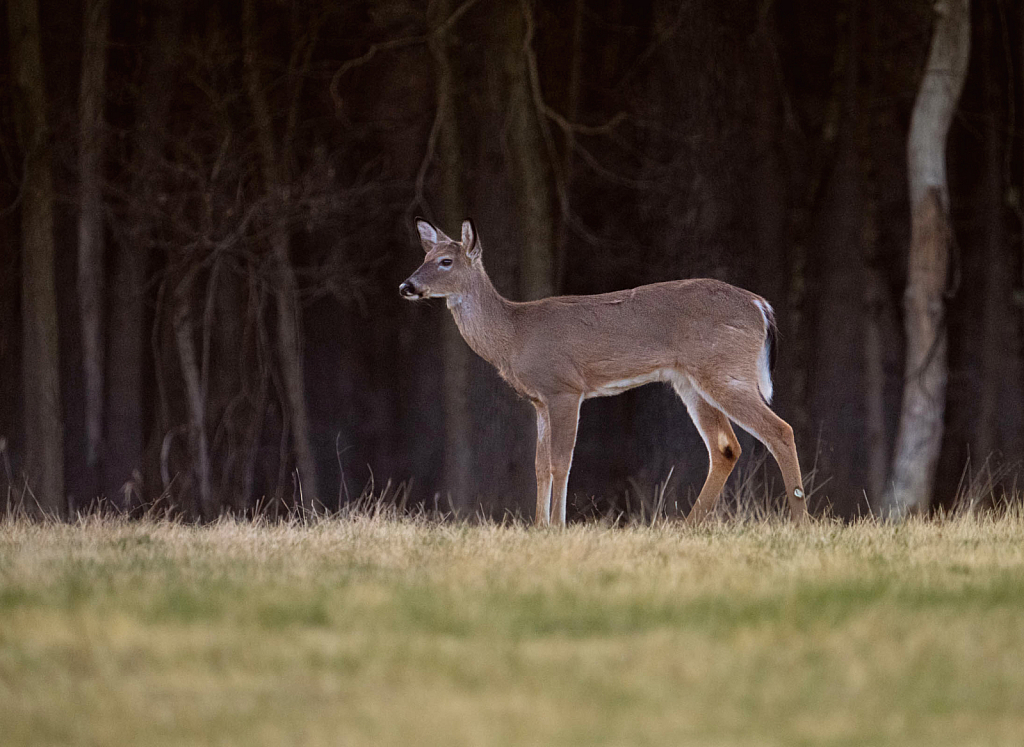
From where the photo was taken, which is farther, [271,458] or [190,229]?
[271,458]

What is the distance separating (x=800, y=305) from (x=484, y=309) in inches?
A: 217

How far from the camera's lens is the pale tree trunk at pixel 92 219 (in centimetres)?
1277

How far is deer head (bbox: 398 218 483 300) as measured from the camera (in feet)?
29.6

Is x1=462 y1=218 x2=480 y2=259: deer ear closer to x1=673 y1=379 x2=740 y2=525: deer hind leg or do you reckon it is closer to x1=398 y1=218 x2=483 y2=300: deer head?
x1=398 y1=218 x2=483 y2=300: deer head

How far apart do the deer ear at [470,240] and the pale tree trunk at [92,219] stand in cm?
492

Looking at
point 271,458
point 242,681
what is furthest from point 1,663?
point 271,458

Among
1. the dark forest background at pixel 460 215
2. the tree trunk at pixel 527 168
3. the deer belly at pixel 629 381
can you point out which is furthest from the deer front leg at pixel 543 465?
the tree trunk at pixel 527 168

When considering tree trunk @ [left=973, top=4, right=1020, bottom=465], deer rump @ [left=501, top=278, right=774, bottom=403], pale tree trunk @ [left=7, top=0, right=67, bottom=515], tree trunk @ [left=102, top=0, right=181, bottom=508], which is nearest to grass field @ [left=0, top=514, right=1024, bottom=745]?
deer rump @ [left=501, top=278, right=774, bottom=403]

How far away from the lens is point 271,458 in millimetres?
16922

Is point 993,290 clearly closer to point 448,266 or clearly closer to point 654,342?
point 654,342

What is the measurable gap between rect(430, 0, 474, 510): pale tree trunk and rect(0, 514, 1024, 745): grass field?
5633mm

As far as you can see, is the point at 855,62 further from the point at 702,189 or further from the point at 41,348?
the point at 41,348

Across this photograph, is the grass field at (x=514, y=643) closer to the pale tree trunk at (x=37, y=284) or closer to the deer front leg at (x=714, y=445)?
the deer front leg at (x=714, y=445)

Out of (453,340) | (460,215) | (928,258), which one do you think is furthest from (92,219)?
(928,258)
